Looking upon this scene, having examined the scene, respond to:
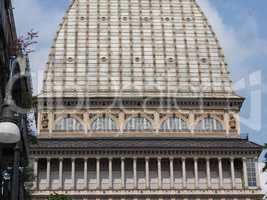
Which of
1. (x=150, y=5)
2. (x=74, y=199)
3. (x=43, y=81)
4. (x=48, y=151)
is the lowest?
(x=74, y=199)

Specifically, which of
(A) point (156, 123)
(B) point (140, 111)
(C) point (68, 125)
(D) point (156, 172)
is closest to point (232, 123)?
(A) point (156, 123)

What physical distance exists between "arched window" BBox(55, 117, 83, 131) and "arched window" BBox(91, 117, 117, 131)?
2.05 metres

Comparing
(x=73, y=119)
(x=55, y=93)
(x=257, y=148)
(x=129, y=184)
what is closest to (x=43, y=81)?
(x=55, y=93)

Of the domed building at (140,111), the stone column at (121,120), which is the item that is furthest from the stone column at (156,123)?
the stone column at (121,120)

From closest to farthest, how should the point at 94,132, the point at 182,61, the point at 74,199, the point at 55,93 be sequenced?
the point at 74,199 < the point at 94,132 < the point at 55,93 < the point at 182,61

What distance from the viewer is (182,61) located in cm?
10562

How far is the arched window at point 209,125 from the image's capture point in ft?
310

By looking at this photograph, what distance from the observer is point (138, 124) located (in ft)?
309

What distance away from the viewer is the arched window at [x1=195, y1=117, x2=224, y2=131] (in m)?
94.4

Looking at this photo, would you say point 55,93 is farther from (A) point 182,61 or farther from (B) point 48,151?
(A) point 182,61

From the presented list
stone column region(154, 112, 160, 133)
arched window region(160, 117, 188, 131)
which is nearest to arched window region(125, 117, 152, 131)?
stone column region(154, 112, 160, 133)

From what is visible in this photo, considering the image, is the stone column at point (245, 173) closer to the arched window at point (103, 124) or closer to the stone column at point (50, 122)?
the arched window at point (103, 124)

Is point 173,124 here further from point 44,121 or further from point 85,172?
point 44,121

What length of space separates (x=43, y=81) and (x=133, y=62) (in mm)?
14887
